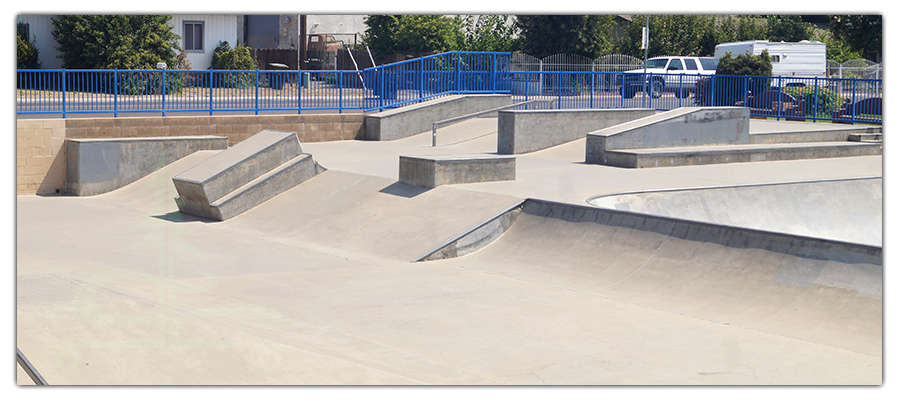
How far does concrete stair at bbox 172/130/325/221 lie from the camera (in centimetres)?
1515

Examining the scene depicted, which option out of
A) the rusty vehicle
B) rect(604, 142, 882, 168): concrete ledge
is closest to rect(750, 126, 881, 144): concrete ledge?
rect(604, 142, 882, 168): concrete ledge

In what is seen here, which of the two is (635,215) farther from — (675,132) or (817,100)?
(817,100)

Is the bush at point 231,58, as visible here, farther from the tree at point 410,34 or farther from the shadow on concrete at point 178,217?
the shadow on concrete at point 178,217

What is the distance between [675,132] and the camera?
1909 cm

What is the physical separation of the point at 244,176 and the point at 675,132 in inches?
373

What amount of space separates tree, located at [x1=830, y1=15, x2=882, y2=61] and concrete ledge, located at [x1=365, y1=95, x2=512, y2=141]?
1348 cm

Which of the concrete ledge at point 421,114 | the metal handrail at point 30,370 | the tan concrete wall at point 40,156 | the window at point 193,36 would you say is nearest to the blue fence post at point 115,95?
the tan concrete wall at point 40,156

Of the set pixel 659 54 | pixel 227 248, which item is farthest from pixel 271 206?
pixel 659 54

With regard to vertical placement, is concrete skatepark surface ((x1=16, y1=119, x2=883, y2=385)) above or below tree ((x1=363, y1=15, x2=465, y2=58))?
below

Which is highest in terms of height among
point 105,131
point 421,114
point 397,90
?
point 397,90

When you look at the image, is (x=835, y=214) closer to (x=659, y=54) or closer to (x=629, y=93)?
(x=629, y=93)

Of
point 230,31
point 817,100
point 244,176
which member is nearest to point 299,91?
point 244,176

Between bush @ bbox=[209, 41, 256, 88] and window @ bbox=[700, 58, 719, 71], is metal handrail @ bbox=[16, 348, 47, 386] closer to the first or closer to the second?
bush @ bbox=[209, 41, 256, 88]

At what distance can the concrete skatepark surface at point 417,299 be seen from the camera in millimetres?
7059
